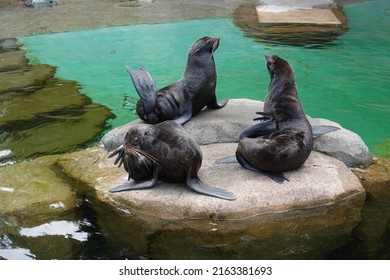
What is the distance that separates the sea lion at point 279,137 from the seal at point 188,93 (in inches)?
30.8

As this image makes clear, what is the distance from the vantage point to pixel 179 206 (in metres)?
3.75

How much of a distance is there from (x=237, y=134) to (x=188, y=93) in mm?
650

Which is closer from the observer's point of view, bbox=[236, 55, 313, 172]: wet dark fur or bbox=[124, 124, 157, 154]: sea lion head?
bbox=[124, 124, 157, 154]: sea lion head

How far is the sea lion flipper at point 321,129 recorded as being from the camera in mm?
4500

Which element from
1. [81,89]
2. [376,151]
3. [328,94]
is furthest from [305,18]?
[376,151]

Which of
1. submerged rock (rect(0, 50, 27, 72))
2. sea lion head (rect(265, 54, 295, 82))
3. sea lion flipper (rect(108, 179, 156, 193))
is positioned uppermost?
sea lion head (rect(265, 54, 295, 82))

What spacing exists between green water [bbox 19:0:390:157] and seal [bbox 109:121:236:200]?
2169 millimetres

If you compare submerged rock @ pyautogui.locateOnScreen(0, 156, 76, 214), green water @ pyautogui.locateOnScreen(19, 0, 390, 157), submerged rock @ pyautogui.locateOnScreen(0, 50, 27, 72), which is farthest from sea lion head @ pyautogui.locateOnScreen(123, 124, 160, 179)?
submerged rock @ pyautogui.locateOnScreen(0, 50, 27, 72)

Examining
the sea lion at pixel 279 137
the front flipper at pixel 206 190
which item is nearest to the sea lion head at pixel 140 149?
the front flipper at pixel 206 190

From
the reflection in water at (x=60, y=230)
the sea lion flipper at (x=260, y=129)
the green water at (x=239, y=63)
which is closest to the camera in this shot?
the reflection in water at (x=60, y=230)

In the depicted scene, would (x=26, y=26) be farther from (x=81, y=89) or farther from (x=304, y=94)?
(x=304, y=94)

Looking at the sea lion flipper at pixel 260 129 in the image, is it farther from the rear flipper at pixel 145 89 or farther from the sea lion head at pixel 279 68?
the rear flipper at pixel 145 89

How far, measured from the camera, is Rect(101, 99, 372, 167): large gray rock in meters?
4.47

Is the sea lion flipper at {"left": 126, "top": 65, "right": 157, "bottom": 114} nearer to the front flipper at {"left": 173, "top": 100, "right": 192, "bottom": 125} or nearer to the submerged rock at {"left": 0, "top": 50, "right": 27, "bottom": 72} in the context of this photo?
the front flipper at {"left": 173, "top": 100, "right": 192, "bottom": 125}
